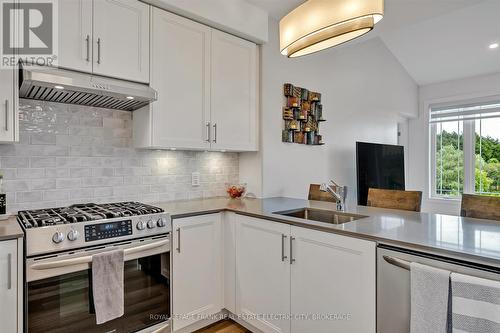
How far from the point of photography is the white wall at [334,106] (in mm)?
3033

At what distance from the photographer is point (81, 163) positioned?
7.13 feet

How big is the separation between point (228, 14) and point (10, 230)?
2.22 meters

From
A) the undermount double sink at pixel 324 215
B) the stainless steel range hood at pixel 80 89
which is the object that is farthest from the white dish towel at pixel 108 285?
the undermount double sink at pixel 324 215

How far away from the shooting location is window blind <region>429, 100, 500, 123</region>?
4660 millimetres

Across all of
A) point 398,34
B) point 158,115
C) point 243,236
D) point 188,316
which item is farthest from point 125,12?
point 398,34

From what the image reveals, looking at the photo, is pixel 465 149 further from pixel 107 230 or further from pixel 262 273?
pixel 107 230

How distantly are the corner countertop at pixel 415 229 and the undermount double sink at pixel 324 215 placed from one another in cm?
5

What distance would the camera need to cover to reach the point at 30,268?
146cm

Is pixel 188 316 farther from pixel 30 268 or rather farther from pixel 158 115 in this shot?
pixel 158 115

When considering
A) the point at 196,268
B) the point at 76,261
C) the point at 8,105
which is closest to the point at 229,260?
the point at 196,268

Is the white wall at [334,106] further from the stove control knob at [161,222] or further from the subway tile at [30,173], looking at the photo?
the subway tile at [30,173]

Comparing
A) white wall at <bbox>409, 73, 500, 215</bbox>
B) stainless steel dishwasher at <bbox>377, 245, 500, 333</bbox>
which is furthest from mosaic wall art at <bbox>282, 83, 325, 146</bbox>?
white wall at <bbox>409, 73, 500, 215</bbox>

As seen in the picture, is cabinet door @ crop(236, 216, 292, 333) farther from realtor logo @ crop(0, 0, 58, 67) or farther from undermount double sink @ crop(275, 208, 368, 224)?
realtor logo @ crop(0, 0, 58, 67)

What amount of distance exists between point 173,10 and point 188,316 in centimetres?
229
